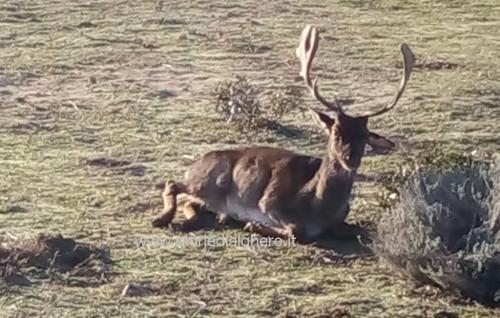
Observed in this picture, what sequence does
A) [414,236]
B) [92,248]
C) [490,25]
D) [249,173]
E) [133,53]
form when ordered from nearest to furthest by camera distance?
[414,236] < [92,248] < [249,173] < [133,53] < [490,25]

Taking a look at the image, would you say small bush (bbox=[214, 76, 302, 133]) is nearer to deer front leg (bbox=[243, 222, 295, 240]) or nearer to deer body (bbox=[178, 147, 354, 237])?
deer body (bbox=[178, 147, 354, 237])

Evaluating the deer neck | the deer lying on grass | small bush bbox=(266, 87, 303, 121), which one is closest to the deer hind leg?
the deer lying on grass

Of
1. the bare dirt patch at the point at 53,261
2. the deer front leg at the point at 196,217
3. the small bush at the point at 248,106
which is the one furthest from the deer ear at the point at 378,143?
the small bush at the point at 248,106

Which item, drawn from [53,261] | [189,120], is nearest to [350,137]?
[53,261]

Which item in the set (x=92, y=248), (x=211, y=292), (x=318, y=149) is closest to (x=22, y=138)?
(x=318, y=149)

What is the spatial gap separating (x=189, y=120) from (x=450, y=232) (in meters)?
4.48

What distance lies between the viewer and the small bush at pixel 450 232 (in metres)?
7.78

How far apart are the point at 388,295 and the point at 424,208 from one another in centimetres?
48

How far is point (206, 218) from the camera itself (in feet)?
30.9

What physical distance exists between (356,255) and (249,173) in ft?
3.08

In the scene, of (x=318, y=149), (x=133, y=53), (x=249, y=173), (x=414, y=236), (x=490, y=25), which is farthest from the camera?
(x=490, y=25)

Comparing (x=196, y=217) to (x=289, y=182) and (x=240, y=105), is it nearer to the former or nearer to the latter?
(x=289, y=182)

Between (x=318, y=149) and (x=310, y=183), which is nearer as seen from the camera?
(x=310, y=183)

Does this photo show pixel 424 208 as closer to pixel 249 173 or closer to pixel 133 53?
pixel 249 173
